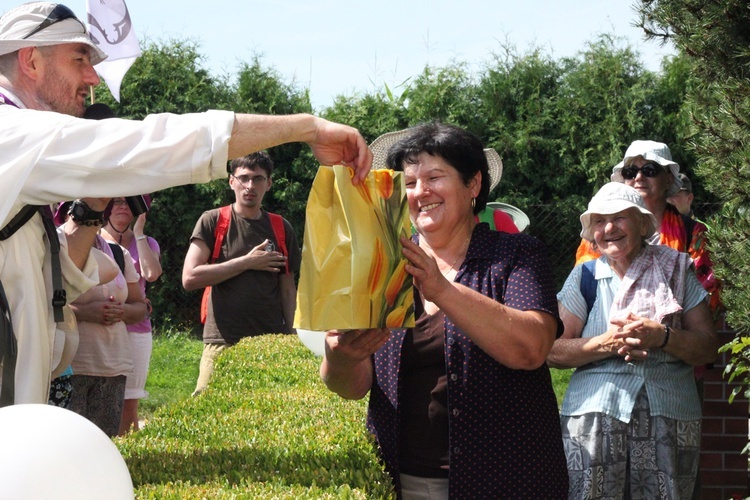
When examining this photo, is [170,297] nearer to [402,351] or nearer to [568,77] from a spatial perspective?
[568,77]

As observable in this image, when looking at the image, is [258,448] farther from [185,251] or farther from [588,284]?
[185,251]

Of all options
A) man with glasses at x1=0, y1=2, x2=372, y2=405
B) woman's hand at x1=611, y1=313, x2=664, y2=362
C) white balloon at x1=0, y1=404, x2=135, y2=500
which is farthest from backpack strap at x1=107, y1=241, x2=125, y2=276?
white balloon at x1=0, y1=404, x2=135, y2=500

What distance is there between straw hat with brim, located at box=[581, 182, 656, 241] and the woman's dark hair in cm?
142

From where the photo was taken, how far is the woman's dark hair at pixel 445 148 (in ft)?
11.7

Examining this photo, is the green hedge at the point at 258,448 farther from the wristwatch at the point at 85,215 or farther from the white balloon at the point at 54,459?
the wristwatch at the point at 85,215

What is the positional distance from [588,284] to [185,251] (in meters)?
8.97

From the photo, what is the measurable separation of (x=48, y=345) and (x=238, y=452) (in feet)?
2.81

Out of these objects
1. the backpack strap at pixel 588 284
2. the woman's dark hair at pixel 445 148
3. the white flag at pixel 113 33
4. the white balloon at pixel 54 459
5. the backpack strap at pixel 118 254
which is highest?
the white flag at pixel 113 33

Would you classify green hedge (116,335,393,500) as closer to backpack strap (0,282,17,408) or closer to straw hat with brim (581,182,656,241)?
backpack strap (0,282,17,408)

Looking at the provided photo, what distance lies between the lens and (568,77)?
12781mm

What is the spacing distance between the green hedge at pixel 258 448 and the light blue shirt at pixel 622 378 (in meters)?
1.20

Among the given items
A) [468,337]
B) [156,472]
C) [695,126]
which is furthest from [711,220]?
[156,472]

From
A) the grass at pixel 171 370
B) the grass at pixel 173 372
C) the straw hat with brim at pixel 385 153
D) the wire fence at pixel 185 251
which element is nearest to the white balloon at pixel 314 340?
the straw hat with brim at pixel 385 153

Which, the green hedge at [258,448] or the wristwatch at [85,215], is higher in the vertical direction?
the wristwatch at [85,215]
